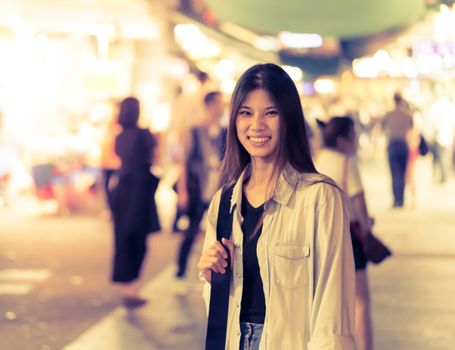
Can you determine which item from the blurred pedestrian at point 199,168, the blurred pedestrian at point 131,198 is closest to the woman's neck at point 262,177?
the blurred pedestrian at point 131,198

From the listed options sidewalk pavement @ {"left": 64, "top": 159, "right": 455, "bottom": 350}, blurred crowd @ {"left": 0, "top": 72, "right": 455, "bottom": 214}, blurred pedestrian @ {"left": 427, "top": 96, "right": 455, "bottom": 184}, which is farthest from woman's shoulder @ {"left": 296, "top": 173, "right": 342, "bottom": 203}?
blurred pedestrian @ {"left": 427, "top": 96, "right": 455, "bottom": 184}

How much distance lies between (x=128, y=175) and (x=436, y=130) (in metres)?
13.5

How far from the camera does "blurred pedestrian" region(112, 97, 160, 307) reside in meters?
7.98

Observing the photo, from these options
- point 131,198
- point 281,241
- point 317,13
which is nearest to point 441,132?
point 317,13

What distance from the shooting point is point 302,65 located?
4178 centimetres

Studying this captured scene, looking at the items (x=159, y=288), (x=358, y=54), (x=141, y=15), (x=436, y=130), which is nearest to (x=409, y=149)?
(x=436, y=130)

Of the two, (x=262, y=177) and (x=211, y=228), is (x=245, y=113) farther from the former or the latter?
(x=211, y=228)

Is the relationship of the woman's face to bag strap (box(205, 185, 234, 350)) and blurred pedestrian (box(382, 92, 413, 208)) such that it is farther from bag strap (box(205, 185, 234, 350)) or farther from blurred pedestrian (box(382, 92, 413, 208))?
blurred pedestrian (box(382, 92, 413, 208))

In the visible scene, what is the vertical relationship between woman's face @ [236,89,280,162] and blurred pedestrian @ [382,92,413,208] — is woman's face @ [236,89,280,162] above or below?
below

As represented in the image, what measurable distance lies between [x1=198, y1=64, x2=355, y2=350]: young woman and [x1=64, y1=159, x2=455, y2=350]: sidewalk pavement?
344 cm

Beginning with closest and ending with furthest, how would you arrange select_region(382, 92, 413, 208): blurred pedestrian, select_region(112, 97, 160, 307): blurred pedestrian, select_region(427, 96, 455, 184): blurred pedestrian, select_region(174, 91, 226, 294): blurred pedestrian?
1. select_region(112, 97, 160, 307): blurred pedestrian
2. select_region(174, 91, 226, 294): blurred pedestrian
3. select_region(382, 92, 413, 208): blurred pedestrian
4. select_region(427, 96, 455, 184): blurred pedestrian

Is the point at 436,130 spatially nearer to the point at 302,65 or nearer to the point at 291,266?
the point at 291,266

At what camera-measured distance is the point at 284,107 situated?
310 cm

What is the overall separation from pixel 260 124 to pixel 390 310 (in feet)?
15.9
